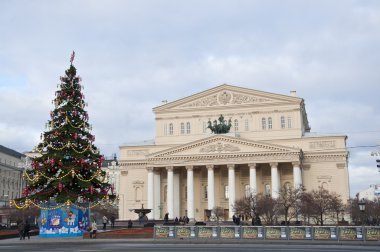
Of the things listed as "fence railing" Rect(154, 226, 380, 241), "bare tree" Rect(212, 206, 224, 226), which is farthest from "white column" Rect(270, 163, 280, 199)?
"fence railing" Rect(154, 226, 380, 241)

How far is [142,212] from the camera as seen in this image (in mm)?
61562

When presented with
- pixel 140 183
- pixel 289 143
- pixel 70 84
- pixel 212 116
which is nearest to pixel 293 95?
pixel 289 143

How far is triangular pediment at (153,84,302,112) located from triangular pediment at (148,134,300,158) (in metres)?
9.22

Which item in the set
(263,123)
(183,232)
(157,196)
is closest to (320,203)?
(263,123)

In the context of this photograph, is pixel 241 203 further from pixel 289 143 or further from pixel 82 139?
pixel 82 139

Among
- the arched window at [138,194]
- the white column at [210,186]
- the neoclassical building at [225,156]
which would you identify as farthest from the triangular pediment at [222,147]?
the arched window at [138,194]

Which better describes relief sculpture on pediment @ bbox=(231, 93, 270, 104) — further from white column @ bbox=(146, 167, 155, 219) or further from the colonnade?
white column @ bbox=(146, 167, 155, 219)

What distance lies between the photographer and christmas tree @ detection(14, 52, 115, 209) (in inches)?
1432

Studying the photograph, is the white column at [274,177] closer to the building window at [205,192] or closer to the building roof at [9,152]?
the building window at [205,192]

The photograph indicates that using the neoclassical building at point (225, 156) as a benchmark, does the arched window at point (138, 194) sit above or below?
below

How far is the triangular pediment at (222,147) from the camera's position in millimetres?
71750

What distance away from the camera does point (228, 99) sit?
81.1m

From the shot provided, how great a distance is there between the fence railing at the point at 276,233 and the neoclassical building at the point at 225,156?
36349 millimetres

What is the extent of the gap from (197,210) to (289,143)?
17918mm
